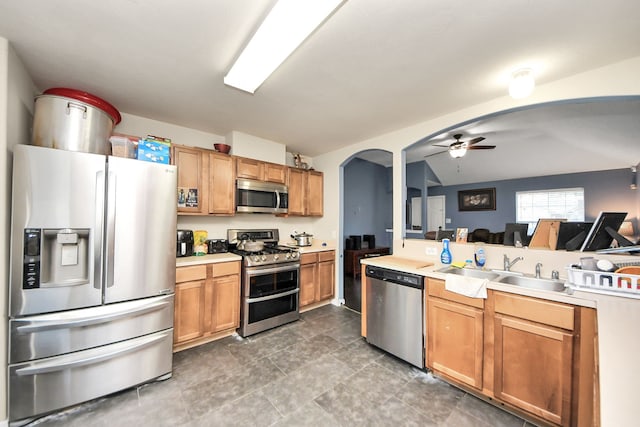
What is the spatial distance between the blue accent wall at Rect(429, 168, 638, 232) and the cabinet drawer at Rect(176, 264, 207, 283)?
7.02 meters

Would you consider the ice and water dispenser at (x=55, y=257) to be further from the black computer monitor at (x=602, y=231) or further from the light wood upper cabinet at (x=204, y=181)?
the black computer monitor at (x=602, y=231)

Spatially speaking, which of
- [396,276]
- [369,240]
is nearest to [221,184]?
[396,276]

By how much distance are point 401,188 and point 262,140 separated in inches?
83.2

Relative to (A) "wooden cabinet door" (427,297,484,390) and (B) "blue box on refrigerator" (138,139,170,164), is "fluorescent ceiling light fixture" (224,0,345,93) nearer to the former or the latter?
(B) "blue box on refrigerator" (138,139,170,164)

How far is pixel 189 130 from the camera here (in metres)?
3.14

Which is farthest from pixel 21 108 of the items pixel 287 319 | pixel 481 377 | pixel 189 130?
pixel 481 377

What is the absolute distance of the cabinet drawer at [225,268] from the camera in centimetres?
257

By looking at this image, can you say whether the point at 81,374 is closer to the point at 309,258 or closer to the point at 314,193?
the point at 309,258

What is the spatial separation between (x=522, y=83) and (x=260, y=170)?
2882 mm

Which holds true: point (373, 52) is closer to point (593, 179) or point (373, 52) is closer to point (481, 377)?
point (481, 377)

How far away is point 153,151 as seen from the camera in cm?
216

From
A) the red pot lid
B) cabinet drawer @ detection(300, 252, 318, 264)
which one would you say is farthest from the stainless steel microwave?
the red pot lid

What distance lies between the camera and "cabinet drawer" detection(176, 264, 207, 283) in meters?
2.35

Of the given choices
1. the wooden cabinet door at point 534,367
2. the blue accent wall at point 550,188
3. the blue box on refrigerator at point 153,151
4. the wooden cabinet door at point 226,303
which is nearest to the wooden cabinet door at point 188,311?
the wooden cabinet door at point 226,303
